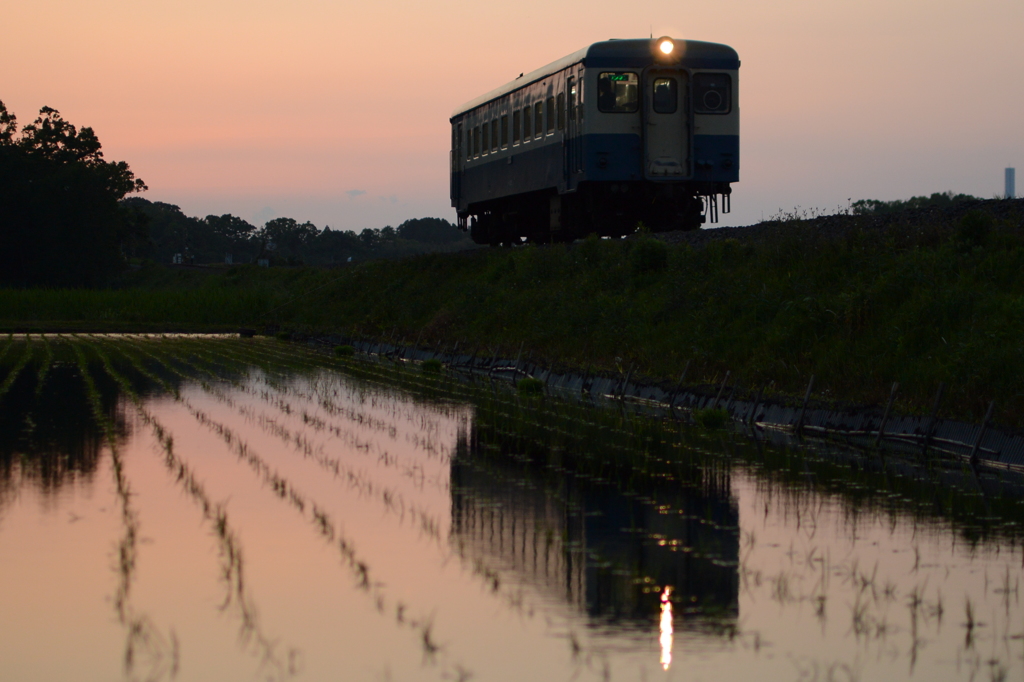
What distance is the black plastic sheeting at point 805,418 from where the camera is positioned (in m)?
11.8

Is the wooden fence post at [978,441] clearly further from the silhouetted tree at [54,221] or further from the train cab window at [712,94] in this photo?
the silhouetted tree at [54,221]

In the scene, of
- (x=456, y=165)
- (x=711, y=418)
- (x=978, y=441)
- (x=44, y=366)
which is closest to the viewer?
(x=978, y=441)

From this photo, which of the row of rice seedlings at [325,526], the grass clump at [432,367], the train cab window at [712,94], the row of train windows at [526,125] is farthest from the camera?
the row of train windows at [526,125]

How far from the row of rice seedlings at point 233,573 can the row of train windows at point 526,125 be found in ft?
46.7

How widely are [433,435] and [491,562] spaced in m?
6.24

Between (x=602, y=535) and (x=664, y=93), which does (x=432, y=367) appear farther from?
(x=602, y=535)

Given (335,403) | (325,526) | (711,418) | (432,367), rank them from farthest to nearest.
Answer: (432,367)
(335,403)
(711,418)
(325,526)

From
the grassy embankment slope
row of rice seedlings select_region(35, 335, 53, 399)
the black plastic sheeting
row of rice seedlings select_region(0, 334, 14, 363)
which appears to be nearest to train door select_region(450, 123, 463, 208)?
the grassy embankment slope

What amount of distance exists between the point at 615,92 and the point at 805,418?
12.0 meters

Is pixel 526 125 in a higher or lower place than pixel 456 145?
lower

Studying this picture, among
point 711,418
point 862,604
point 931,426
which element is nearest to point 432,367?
point 711,418

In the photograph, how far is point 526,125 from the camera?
28922mm

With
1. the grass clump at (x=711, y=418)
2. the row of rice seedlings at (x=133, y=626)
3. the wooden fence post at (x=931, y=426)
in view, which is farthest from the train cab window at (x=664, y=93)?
the row of rice seedlings at (x=133, y=626)

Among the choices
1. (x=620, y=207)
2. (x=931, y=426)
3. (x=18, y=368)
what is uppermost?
(x=620, y=207)
